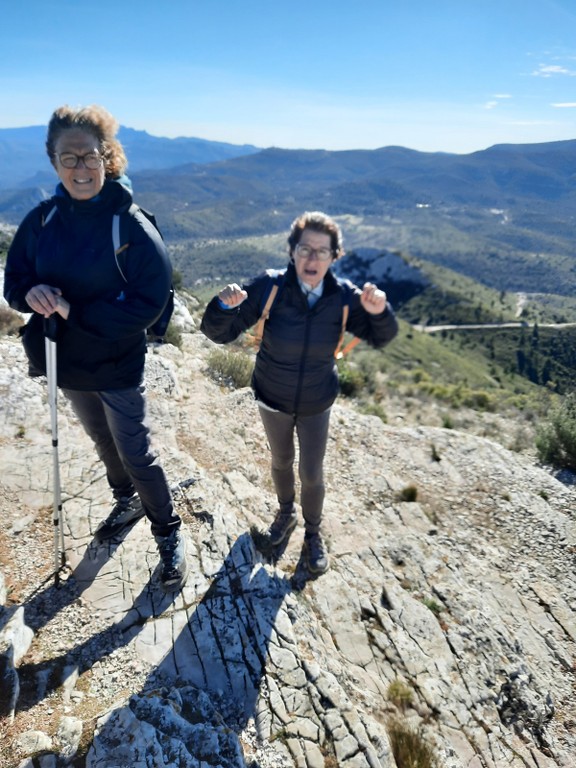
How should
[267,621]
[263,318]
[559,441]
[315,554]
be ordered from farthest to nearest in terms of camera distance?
[559,441] → [315,554] → [267,621] → [263,318]

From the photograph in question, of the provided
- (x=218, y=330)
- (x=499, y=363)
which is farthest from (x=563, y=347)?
(x=218, y=330)

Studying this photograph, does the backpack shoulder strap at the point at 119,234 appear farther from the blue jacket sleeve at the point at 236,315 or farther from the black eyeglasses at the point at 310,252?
the black eyeglasses at the point at 310,252

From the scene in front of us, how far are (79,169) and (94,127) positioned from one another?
27 centimetres

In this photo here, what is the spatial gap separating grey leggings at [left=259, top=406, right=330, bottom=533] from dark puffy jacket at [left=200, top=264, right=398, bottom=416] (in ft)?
0.53

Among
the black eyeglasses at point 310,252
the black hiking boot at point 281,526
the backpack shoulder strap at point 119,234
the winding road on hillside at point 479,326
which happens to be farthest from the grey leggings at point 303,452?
the winding road on hillside at point 479,326

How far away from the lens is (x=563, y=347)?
60312 mm

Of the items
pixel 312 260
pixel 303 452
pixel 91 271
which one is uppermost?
pixel 312 260

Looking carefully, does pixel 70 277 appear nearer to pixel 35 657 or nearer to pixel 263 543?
pixel 35 657

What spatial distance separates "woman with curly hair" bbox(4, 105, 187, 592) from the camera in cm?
258

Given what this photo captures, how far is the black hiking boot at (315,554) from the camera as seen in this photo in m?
4.32

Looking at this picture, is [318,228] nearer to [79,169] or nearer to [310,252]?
[310,252]

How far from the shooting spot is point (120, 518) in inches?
152

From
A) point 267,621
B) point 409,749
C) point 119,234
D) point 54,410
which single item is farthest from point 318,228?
point 409,749

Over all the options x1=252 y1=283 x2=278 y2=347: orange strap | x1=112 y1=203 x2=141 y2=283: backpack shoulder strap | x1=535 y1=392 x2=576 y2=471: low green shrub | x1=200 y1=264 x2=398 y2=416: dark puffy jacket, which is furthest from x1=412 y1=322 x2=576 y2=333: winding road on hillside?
x1=112 y1=203 x2=141 y2=283: backpack shoulder strap
